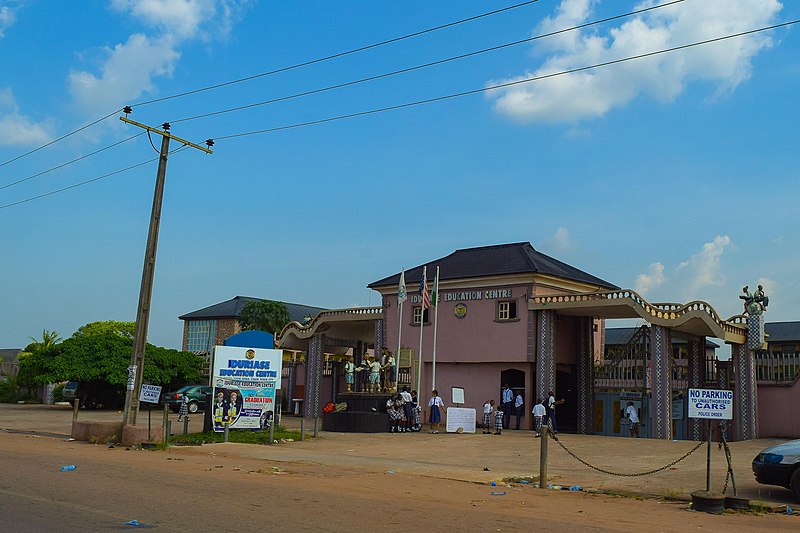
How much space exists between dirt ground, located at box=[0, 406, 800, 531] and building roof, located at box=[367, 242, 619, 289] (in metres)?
12.3

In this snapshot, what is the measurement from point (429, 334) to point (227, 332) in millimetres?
37018

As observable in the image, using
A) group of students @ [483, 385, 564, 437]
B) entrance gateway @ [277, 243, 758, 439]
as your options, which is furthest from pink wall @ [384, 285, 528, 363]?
group of students @ [483, 385, 564, 437]

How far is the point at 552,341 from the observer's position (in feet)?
109

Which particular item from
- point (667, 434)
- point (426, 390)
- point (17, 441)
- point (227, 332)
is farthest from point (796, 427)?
point (227, 332)

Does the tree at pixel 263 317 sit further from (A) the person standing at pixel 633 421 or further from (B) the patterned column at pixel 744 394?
(B) the patterned column at pixel 744 394

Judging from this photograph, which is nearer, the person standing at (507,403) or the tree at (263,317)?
the person standing at (507,403)

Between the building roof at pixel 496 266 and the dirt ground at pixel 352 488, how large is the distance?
40.2 ft

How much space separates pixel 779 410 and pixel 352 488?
23.1 m

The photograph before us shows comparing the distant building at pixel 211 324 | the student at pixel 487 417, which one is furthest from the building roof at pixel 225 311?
the student at pixel 487 417

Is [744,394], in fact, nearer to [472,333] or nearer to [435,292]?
[472,333]

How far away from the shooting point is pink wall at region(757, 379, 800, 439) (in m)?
30.2

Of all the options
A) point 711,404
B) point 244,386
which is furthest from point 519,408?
point 711,404

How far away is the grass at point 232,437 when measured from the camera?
893 inches

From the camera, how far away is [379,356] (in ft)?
119
